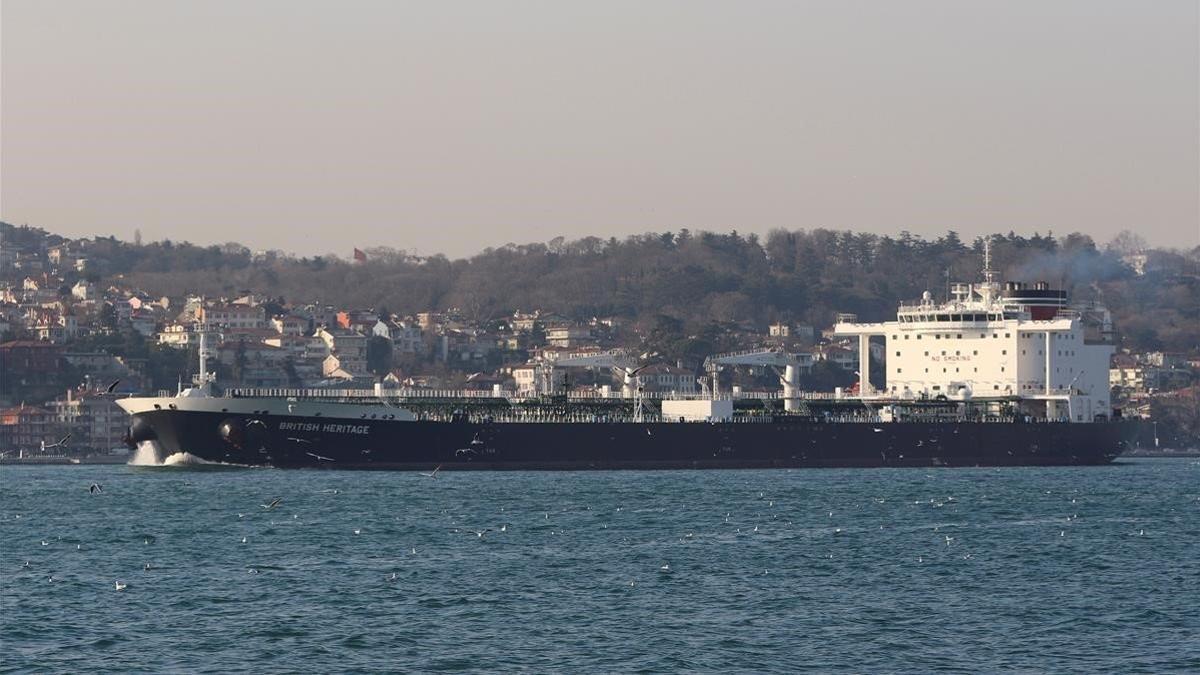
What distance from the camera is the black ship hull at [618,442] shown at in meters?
65.6

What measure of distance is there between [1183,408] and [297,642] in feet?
420

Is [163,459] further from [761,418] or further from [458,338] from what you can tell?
[458,338]

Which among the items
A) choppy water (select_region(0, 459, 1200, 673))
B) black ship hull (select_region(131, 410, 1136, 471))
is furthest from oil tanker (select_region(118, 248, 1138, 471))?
choppy water (select_region(0, 459, 1200, 673))

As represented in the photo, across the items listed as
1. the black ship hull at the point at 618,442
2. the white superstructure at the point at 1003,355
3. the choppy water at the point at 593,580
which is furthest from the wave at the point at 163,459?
the white superstructure at the point at 1003,355

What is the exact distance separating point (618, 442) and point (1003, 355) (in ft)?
67.2

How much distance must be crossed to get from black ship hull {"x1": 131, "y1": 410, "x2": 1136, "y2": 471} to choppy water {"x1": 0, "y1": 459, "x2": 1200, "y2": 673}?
7040mm

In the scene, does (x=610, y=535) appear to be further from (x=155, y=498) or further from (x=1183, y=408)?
(x=1183, y=408)

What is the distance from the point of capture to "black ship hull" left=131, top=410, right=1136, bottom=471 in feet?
215

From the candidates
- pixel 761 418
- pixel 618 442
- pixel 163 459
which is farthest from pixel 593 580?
pixel 761 418

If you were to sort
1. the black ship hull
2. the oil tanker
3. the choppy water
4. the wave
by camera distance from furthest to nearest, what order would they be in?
the wave, the oil tanker, the black ship hull, the choppy water

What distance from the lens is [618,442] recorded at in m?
71.4

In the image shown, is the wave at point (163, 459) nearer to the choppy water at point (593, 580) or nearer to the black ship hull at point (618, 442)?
the black ship hull at point (618, 442)

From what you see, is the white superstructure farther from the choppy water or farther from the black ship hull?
the choppy water

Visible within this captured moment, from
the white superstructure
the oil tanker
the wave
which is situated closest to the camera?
the oil tanker
